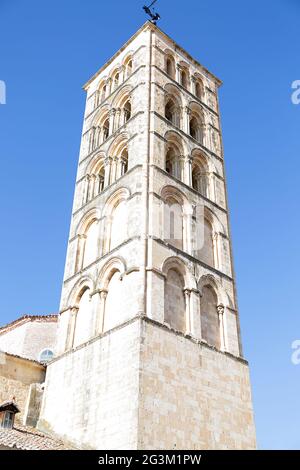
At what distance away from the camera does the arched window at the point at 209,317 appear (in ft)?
51.0

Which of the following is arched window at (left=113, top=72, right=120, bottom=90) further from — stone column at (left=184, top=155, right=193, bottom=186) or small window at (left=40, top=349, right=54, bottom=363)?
small window at (left=40, top=349, right=54, bottom=363)

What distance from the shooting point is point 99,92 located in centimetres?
2453

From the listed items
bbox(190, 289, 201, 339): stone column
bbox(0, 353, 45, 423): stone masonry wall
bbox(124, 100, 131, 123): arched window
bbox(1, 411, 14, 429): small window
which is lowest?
bbox(1, 411, 14, 429): small window

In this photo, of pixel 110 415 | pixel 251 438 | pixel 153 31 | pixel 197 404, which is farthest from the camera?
pixel 153 31

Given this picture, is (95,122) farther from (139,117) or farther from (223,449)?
(223,449)

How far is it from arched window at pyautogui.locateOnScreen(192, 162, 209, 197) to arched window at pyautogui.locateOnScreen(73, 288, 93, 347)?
20.8 feet

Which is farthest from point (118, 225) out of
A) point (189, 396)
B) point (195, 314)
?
point (189, 396)

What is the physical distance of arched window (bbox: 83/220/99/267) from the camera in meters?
17.5

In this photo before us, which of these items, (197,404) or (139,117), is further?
(139,117)

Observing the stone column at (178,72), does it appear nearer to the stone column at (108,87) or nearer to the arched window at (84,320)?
the stone column at (108,87)

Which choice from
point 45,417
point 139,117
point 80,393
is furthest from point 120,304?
point 139,117

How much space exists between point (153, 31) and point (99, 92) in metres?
3.83

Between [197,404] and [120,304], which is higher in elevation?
[120,304]

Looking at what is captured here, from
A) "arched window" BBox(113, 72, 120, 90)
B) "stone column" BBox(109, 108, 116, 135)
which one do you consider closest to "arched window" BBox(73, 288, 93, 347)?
"stone column" BBox(109, 108, 116, 135)
